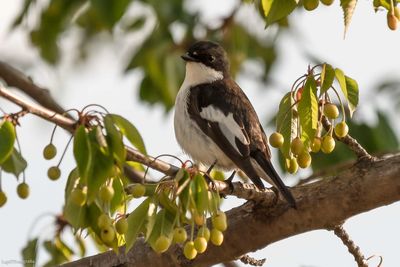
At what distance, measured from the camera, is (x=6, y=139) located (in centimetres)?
389

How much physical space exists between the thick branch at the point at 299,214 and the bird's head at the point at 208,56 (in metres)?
2.67

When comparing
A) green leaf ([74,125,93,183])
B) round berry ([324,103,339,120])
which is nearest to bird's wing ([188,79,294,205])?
round berry ([324,103,339,120])

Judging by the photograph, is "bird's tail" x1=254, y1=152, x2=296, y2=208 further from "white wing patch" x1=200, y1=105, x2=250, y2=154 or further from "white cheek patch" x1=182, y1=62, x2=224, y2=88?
"white cheek patch" x1=182, y1=62, x2=224, y2=88

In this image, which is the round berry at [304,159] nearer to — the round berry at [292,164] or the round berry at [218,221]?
the round berry at [292,164]

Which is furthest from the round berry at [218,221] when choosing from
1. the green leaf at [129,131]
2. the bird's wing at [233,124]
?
the bird's wing at [233,124]

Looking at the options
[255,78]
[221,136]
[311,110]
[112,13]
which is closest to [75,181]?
[311,110]

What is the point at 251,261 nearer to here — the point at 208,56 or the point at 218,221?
the point at 218,221

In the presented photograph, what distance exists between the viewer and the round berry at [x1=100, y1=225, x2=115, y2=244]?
389cm

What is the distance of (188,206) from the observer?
396cm

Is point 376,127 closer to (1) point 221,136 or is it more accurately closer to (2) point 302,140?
(1) point 221,136

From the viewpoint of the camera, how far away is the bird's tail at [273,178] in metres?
4.72

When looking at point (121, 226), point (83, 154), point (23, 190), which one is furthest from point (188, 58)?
point (83, 154)

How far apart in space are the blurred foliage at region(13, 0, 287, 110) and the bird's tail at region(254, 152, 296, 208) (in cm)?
87

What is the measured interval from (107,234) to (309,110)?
38.0 inches
